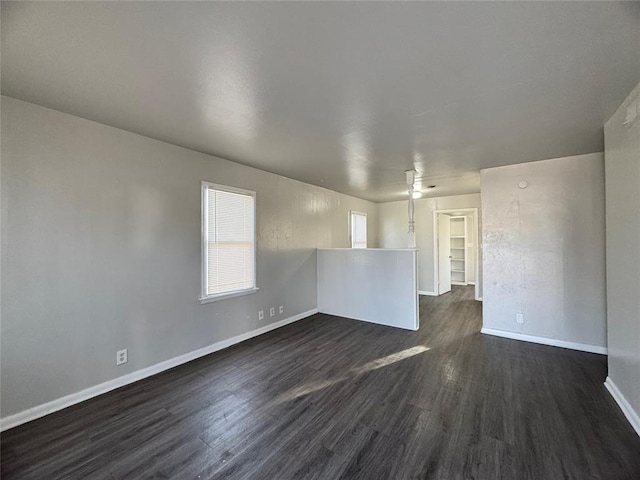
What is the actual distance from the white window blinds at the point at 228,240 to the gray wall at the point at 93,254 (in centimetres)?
15

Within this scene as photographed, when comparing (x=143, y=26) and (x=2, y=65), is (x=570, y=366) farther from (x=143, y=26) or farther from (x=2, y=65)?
(x=2, y=65)

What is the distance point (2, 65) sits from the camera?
65.9 inches

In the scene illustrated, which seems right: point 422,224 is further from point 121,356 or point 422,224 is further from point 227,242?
point 121,356

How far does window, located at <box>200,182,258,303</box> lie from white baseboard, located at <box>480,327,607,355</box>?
369 cm

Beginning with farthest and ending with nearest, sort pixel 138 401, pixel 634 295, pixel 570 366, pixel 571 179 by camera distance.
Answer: pixel 571 179 < pixel 570 366 < pixel 138 401 < pixel 634 295

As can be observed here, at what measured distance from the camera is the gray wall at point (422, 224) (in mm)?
6660

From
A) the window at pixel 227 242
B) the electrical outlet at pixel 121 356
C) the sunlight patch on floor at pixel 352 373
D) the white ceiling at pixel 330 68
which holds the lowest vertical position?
the sunlight patch on floor at pixel 352 373

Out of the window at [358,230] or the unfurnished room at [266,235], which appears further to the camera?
the window at [358,230]

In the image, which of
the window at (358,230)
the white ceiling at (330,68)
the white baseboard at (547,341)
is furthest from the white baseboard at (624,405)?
the window at (358,230)

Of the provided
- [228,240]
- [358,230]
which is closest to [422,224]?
Answer: [358,230]

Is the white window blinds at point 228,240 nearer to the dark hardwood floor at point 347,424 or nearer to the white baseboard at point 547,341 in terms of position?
the dark hardwood floor at point 347,424

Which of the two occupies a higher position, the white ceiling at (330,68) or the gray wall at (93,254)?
the white ceiling at (330,68)

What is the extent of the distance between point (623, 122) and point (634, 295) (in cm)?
141

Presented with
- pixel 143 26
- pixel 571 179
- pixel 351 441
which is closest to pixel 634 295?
pixel 571 179
